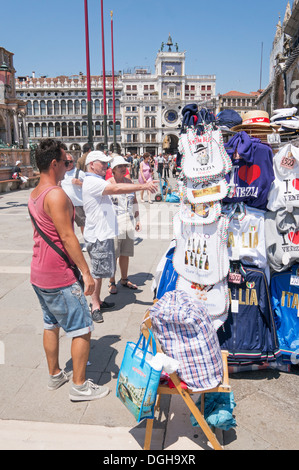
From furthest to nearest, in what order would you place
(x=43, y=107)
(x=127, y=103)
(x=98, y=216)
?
(x=43, y=107) < (x=127, y=103) < (x=98, y=216)

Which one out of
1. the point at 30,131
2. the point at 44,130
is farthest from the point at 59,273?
the point at 30,131

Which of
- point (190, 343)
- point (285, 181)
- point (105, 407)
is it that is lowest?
point (105, 407)

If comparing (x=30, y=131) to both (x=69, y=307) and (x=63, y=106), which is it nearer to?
(x=63, y=106)

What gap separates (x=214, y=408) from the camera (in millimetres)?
2480

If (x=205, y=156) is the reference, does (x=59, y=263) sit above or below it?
below

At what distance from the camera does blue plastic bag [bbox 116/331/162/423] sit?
212cm

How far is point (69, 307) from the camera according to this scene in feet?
8.98

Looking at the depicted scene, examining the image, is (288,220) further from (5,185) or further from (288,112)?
(5,185)

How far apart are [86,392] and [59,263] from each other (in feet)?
3.45

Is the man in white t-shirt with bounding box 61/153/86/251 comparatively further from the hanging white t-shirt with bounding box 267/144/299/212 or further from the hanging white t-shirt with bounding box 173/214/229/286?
the hanging white t-shirt with bounding box 267/144/299/212

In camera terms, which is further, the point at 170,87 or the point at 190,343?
the point at 170,87

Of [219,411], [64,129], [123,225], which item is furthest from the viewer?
[64,129]

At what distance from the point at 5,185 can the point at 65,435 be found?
18.6 m
